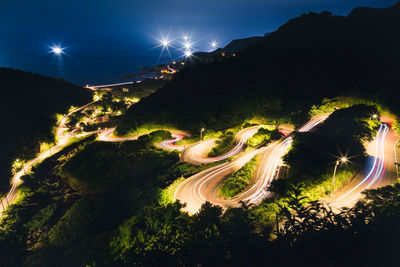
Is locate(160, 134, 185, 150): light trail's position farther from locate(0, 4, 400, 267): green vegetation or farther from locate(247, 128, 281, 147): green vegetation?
locate(247, 128, 281, 147): green vegetation

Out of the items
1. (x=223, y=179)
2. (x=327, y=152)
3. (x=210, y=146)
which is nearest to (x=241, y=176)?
(x=223, y=179)

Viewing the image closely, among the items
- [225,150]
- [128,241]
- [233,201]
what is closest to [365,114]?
[225,150]

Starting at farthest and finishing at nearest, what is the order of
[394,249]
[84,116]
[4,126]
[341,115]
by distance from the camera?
[84,116], [4,126], [341,115], [394,249]

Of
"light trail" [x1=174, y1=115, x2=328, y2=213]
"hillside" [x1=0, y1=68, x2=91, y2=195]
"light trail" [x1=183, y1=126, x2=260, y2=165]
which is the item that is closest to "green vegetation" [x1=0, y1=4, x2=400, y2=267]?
"hillside" [x1=0, y1=68, x2=91, y2=195]

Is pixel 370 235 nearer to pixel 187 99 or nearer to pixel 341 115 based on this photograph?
pixel 341 115

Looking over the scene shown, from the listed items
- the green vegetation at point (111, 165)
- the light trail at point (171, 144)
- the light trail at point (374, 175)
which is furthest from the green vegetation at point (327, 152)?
the light trail at point (171, 144)

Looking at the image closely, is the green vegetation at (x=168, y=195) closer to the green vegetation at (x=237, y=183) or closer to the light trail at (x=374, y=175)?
the green vegetation at (x=237, y=183)
